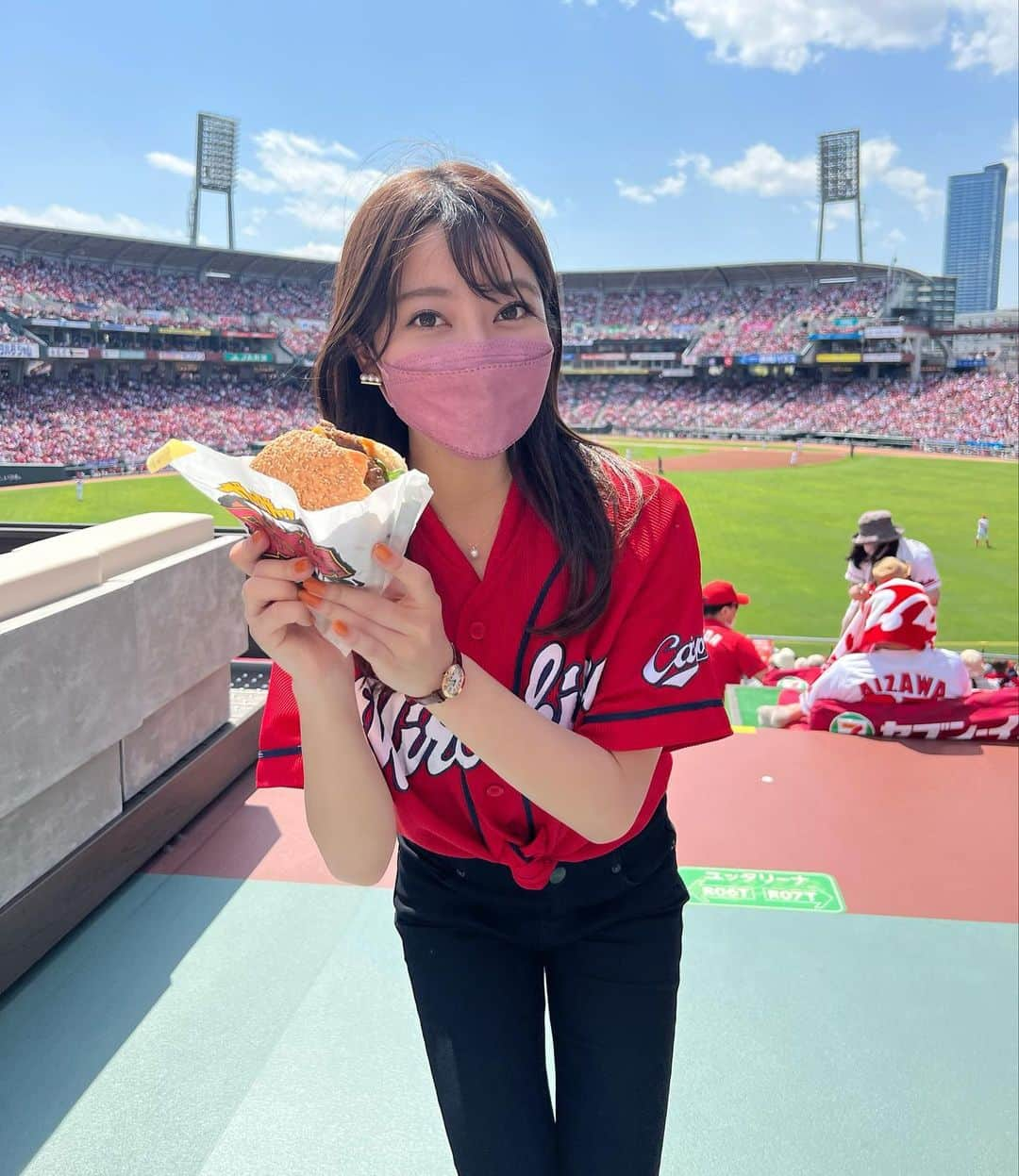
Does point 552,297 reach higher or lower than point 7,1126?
higher

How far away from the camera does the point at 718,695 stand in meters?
1.29

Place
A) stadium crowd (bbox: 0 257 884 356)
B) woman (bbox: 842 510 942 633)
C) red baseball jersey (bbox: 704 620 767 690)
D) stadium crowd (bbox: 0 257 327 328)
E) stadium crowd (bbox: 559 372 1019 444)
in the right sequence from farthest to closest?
stadium crowd (bbox: 0 257 884 356)
stadium crowd (bbox: 559 372 1019 444)
stadium crowd (bbox: 0 257 327 328)
woman (bbox: 842 510 942 633)
red baseball jersey (bbox: 704 620 767 690)

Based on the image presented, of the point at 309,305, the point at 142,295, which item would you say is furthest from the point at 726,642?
the point at 309,305

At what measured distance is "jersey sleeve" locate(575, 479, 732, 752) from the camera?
1208 millimetres

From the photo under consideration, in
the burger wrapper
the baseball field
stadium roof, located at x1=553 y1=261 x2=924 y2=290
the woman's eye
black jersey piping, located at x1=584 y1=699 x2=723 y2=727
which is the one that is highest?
stadium roof, located at x1=553 y1=261 x2=924 y2=290

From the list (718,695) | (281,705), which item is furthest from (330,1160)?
(718,695)

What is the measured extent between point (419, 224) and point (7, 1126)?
2.07m

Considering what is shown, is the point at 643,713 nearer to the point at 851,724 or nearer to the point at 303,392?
the point at 851,724

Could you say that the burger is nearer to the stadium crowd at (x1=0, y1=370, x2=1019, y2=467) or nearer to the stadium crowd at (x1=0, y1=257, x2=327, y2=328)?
the stadium crowd at (x1=0, y1=370, x2=1019, y2=467)

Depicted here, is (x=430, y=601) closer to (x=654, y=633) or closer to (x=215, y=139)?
(x=654, y=633)

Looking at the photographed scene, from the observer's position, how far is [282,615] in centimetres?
106

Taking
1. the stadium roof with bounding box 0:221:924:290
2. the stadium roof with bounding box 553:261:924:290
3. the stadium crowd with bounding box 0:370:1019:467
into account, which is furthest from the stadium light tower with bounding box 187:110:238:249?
the stadium roof with bounding box 553:261:924:290

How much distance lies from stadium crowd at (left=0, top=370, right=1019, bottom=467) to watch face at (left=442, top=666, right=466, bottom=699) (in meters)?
29.3

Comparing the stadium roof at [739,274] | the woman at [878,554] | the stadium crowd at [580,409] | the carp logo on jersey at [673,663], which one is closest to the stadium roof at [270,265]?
the stadium roof at [739,274]
